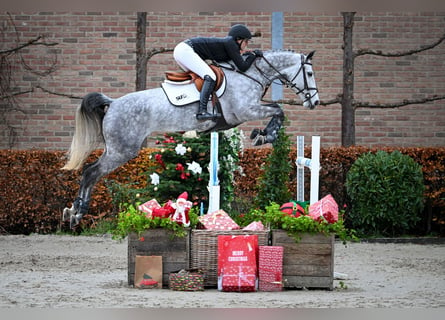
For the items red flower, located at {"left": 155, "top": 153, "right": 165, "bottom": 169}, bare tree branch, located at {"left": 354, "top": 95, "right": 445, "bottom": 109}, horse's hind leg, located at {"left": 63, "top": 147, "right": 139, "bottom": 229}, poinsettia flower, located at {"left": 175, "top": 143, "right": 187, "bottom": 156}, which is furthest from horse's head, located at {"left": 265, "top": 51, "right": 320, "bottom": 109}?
bare tree branch, located at {"left": 354, "top": 95, "right": 445, "bottom": 109}

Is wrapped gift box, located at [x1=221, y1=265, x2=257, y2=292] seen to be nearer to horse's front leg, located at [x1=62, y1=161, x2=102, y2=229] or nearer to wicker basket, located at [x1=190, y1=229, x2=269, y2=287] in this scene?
wicker basket, located at [x1=190, y1=229, x2=269, y2=287]

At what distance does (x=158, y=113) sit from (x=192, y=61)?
0.53 metres

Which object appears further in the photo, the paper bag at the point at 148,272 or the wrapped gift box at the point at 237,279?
the paper bag at the point at 148,272

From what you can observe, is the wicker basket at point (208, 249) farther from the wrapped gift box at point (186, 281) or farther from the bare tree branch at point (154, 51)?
the bare tree branch at point (154, 51)

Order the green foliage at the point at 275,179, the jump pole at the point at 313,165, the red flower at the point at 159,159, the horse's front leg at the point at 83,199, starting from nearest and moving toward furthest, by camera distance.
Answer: the horse's front leg at the point at 83,199, the jump pole at the point at 313,165, the green foliage at the point at 275,179, the red flower at the point at 159,159

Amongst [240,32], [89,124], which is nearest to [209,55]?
[240,32]

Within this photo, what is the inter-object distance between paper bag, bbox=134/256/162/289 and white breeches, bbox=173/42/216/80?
63.5 inches

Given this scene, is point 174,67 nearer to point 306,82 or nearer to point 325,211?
point 306,82

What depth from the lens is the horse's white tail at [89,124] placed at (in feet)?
21.9

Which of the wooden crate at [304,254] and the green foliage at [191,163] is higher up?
the green foliage at [191,163]

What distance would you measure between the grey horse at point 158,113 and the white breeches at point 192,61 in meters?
0.23

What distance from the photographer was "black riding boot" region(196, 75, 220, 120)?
6.41m

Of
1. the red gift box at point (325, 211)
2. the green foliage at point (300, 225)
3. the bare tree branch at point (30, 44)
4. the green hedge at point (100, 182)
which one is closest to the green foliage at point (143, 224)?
the green foliage at point (300, 225)

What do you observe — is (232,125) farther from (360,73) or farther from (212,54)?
(360,73)
